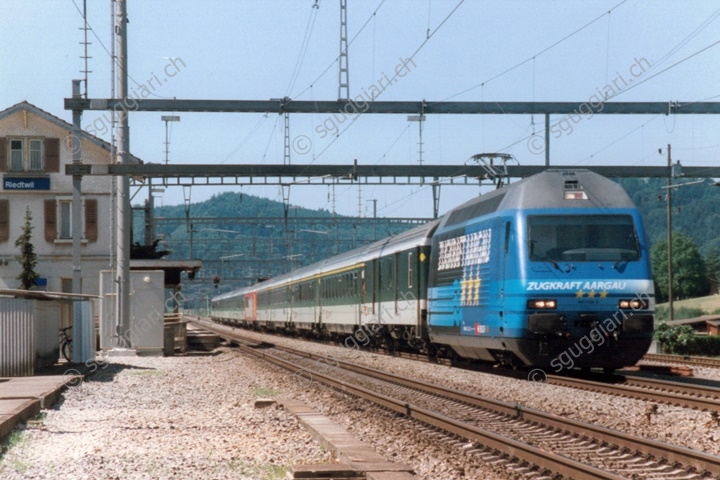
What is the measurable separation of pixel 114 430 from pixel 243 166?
673 inches

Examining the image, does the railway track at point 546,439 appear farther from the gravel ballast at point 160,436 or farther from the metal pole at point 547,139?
the metal pole at point 547,139

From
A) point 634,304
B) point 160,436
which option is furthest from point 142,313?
point 160,436

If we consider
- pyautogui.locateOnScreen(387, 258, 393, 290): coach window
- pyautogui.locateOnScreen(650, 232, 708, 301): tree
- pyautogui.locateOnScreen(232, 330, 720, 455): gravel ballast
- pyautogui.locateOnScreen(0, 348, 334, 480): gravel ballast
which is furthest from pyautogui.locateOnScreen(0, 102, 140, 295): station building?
pyautogui.locateOnScreen(650, 232, 708, 301): tree

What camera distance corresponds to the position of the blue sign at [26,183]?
4516cm

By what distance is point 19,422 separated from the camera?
1266 cm

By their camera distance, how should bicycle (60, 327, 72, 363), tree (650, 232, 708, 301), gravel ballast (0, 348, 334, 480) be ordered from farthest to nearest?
1. tree (650, 232, 708, 301)
2. bicycle (60, 327, 72, 363)
3. gravel ballast (0, 348, 334, 480)

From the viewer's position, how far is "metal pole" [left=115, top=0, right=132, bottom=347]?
27641 mm

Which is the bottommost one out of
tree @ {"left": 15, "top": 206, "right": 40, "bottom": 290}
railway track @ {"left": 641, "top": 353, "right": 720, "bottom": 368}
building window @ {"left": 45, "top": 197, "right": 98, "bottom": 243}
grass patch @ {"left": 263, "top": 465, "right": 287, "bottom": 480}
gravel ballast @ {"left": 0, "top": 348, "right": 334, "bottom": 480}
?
railway track @ {"left": 641, "top": 353, "right": 720, "bottom": 368}

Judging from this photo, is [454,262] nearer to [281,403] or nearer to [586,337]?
[586,337]

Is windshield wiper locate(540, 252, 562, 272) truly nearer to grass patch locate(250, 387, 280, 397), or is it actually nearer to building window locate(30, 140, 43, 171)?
grass patch locate(250, 387, 280, 397)

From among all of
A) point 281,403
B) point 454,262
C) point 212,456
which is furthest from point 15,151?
point 212,456

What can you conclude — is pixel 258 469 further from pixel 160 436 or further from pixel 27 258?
pixel 27 258

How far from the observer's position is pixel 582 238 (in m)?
16.8

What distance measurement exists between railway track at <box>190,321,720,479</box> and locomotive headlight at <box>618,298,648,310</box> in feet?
10.4
